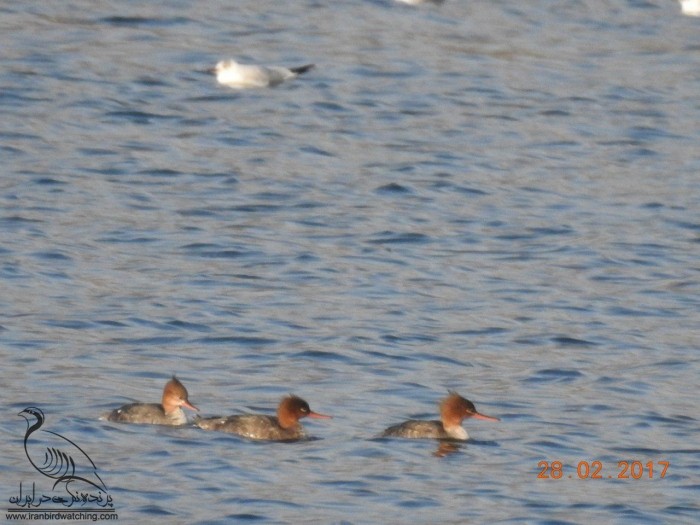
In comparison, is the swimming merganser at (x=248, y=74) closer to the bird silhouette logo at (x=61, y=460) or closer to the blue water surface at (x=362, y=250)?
the blue water surface at (x=362, y=250)

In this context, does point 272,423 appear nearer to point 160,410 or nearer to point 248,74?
point 160,410

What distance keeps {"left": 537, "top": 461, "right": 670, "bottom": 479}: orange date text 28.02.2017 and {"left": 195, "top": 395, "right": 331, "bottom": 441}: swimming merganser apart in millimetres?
1547

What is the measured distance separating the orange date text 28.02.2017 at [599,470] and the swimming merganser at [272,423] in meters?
1.55

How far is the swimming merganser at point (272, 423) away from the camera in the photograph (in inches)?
413

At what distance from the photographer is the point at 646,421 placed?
1129 cm

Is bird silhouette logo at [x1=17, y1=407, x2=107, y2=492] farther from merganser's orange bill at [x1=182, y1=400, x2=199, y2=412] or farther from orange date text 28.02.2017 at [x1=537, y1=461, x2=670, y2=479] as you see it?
orange date text 28.02.2017 at [x1=537, y1=461, x2=670, y2=479]

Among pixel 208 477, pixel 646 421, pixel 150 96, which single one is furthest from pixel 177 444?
pixel 150 96

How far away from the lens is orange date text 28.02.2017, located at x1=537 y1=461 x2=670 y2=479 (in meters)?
10.1

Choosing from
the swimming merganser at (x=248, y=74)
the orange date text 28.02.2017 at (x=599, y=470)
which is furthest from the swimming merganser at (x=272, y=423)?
the swimming merganser at (x=248, y=74)

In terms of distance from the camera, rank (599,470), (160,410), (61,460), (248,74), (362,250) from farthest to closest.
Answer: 1. (248,74)
2. (362,250)
3. (160,410)
4. (599,470)
5. (61,460)

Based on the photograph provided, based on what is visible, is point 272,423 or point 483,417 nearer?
point 272,423

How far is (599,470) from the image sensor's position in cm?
1027

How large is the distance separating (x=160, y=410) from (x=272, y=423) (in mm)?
710

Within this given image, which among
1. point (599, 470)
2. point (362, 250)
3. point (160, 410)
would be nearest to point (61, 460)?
point (160, 410)
